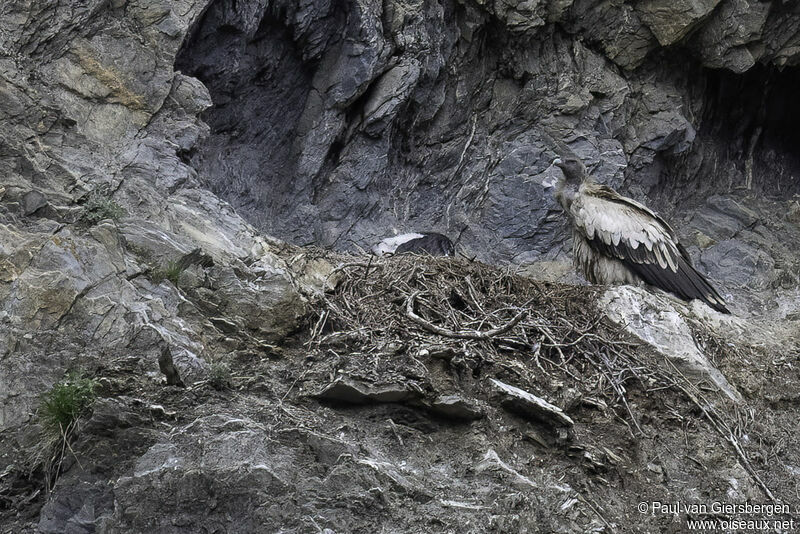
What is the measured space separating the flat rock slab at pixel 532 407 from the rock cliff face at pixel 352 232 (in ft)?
0.21

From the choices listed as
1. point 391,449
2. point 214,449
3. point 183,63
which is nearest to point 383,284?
point 391,449

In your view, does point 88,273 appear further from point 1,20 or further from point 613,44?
point 613,44

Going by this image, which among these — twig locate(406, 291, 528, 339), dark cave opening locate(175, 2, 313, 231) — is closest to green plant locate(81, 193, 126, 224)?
twig locate(406, 291, 528, 339)

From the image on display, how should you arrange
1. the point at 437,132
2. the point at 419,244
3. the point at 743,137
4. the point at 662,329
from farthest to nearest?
the point at 743,137, the point at 437,132, the point at 419,244, the point at 662,329

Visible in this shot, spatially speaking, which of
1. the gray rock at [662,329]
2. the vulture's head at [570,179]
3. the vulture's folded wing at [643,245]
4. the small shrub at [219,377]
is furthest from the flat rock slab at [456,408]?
the vulture's head at [570,179]

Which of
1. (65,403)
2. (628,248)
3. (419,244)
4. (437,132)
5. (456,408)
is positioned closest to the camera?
(65,403)

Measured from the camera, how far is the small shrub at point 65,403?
208 inches

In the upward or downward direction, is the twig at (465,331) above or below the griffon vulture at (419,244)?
above

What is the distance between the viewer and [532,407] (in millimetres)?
5898

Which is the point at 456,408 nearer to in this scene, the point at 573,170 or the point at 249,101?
the point at 573,170

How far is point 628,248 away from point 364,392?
12.8ft

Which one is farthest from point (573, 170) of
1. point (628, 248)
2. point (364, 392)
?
point (364, 392)

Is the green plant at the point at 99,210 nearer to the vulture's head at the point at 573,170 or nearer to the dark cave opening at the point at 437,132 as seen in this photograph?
the dark cave opening at the point at 437,132

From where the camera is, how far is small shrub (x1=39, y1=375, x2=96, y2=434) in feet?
17.3
